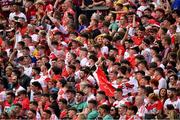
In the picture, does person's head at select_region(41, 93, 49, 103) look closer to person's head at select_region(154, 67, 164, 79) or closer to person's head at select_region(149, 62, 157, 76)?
person's head at select_region(149, 62, 157, 76)

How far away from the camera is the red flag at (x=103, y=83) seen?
18.7 m

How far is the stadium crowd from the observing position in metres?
17.8

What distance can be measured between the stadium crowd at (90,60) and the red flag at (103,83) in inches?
0.9

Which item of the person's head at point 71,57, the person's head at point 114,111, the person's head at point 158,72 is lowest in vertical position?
the person's head at point 114,111

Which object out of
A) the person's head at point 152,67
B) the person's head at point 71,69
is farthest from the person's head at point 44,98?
the person's head at point 152,67

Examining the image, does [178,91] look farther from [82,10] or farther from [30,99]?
[82,10]

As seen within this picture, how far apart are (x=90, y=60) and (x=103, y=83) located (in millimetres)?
1487

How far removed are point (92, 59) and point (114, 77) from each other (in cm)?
145

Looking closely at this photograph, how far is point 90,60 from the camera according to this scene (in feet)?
67.2

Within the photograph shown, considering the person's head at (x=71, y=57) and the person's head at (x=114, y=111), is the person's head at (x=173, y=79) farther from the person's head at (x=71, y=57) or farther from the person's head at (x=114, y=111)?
the person's head at (x=71, y=57)

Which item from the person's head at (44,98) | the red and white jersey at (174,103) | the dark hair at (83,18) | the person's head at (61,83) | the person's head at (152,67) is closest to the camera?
the red and white jersey at (174,103)

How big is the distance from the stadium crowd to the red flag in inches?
0.9

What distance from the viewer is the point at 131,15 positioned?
2214 cm

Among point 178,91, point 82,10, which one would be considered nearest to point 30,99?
point 178,91
